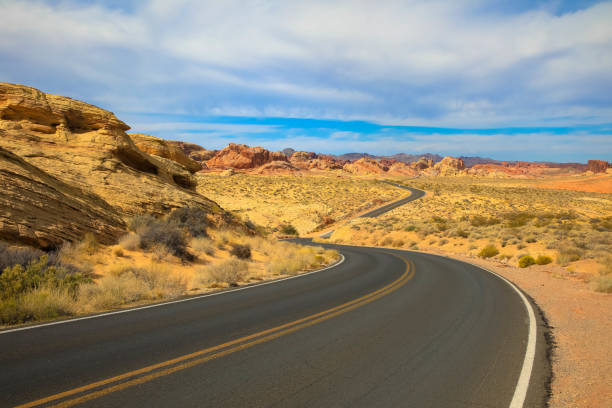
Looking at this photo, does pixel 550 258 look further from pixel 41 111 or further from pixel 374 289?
pixel 41 111

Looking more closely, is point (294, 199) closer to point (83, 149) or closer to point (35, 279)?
point (83, 149)

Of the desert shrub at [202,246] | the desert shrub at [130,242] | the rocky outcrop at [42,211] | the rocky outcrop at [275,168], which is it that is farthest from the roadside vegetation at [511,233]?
the rocky outcrop at [275,168]

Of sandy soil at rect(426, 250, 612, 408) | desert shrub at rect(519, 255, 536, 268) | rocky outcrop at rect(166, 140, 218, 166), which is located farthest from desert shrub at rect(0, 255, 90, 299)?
rocky outcrop at rect(166, 140, 218, 166)

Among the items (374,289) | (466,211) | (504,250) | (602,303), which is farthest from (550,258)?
(466,211)

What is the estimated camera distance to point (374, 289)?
35.8 feet

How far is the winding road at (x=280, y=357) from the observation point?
3.93 metres

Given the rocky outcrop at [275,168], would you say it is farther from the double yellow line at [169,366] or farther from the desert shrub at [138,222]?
the double yellow line at [169,366]

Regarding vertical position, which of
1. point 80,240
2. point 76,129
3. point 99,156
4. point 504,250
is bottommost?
point 504,250

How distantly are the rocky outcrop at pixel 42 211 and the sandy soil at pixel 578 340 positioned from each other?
12834 mm

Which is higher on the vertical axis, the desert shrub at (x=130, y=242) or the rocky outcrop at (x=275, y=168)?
the rocky outcrop at (x=275, y=168)

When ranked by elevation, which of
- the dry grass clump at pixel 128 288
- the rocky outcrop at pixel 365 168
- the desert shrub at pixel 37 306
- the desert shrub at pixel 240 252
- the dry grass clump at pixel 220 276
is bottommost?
the desert shrub at pixel 240 252

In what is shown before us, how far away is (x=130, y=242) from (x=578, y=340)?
13.7 metres

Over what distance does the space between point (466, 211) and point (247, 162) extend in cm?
7945

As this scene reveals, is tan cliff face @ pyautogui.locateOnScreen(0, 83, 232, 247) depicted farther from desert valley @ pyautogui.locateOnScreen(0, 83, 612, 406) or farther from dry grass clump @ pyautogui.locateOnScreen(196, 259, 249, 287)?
dry grass clump @ pyautogui.locateOnScreen(196, 259, 249, 287)
